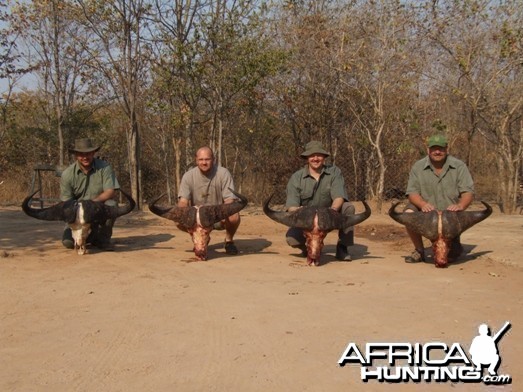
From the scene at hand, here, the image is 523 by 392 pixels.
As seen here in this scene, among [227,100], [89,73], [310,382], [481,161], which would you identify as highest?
[89,73]

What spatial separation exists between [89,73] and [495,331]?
685 inches

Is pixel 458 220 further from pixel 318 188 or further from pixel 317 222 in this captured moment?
pixel 318 188

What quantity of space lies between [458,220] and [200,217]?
3152mm

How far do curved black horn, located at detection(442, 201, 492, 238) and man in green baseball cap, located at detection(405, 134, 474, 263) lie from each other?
0.30 metres

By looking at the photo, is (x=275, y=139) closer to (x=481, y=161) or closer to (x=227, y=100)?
(x=227, y=100)

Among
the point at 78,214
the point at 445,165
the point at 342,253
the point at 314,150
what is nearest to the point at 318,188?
the point at 314,150

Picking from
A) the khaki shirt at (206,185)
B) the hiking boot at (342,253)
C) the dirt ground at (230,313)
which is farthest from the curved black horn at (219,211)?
the hiking boot at (342,253)

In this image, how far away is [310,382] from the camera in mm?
3742

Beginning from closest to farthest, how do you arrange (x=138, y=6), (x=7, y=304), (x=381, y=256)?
(x=7, y=304) → (x=381, y=256) → (x=138, y=6)

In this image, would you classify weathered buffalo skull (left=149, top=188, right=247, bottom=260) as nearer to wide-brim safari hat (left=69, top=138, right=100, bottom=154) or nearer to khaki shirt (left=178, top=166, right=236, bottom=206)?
khaki shirt (left=178, top=166, right=236, bottom=206)

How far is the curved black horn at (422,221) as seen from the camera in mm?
7461

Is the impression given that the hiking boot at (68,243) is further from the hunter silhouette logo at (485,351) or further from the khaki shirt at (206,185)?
the hunter silhouette logo at (485,351)

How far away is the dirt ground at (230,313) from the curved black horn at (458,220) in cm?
46

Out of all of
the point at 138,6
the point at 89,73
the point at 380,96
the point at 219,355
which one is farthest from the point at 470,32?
the point at 219,355
